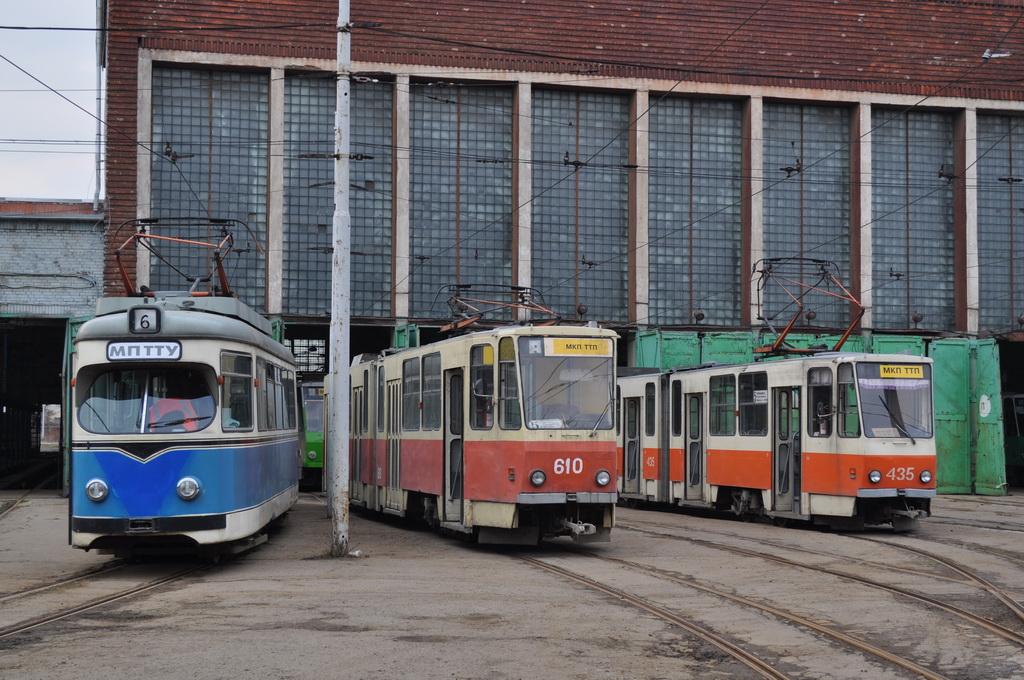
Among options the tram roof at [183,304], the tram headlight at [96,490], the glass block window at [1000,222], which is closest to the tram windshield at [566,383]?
the tram roof at [183,304]

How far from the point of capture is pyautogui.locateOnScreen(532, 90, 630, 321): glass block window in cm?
3534

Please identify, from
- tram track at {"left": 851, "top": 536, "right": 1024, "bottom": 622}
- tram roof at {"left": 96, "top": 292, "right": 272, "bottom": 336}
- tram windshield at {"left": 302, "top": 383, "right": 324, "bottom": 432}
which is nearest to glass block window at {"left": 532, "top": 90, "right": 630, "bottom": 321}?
tram windshield at {"left": 302, "top": 383, "right": 324, "bottom": 432}

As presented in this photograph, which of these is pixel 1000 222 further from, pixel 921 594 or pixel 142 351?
pixel 142 351

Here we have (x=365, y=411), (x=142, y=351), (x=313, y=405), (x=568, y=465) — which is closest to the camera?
(x=142, y=351)

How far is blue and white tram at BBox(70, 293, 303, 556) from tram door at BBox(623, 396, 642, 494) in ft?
44.4

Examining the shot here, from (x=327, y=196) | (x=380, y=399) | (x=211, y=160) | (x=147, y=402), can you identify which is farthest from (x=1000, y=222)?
(x=147, y=402)

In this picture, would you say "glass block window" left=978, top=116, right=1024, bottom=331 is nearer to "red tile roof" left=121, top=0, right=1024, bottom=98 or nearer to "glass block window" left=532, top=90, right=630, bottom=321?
"red tile roof" left=121, top=0, right=1024, bottom=98

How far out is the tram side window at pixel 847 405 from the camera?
19469 millimetres

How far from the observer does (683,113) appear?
36.2 meters

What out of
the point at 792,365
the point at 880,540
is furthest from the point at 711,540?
the point at 792,365

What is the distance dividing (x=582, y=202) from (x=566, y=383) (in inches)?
804

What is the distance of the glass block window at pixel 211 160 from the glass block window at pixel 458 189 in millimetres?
4174

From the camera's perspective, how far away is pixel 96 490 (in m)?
13.2

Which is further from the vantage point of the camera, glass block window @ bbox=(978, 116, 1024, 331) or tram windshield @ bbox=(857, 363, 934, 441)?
glass block window @ bbox=(978, 116, 1024, 331)
